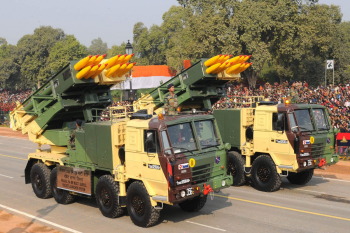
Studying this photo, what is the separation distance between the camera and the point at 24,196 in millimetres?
13602

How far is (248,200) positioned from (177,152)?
4.09 meters

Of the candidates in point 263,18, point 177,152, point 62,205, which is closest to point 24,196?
point 62,205

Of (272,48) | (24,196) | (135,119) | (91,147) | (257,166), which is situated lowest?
(24,196)

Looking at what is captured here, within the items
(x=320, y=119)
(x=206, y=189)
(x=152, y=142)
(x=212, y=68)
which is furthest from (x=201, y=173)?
(x=212, y=68)

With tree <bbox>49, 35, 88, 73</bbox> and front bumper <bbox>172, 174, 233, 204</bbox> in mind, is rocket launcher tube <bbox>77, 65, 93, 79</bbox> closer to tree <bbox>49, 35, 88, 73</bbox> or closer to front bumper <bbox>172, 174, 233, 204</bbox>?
front bumper <bbox>172, 174, 233, 204</bbox>

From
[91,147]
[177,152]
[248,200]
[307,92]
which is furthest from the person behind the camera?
Answer: [307,92]

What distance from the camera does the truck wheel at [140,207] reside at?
941 cm

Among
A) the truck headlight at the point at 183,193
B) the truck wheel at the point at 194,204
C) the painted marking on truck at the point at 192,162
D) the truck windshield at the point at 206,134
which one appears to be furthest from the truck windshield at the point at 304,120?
the truck headlight at the point at 183,193

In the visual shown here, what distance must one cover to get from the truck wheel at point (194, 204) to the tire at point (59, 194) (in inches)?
142

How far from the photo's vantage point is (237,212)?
11.0m

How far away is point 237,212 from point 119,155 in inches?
142

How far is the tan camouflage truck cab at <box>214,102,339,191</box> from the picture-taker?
40.7 feet

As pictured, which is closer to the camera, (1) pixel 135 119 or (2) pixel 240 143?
(1) pixel 135 119

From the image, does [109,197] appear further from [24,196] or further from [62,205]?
[24,196]
